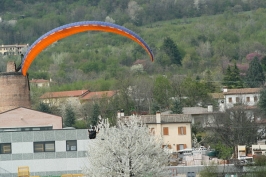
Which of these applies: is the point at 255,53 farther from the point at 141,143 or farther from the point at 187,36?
the point at 141,143

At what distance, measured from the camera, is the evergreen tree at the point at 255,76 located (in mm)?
106812

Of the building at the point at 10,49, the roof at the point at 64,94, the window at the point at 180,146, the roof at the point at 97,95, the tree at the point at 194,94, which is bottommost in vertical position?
the window at the point at 180,146

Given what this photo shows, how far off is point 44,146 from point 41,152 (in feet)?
0.90

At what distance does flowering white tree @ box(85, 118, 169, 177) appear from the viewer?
46.0 m

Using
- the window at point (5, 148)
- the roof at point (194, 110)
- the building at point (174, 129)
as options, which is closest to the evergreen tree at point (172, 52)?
the roof at point (194, 110)

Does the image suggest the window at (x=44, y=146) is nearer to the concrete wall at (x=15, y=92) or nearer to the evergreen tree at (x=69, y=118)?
the concrete wall at (x=15, y=92)

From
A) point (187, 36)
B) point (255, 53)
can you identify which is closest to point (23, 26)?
point (187, 36)

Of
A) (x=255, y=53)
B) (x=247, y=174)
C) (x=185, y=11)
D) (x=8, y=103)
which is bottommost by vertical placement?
(x=247, y=174)

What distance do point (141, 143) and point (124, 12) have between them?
149 meters

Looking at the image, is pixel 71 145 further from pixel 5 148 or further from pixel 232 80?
pixel 232 80

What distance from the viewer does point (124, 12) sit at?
644 ft

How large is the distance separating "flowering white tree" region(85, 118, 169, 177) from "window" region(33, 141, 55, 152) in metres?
1.76

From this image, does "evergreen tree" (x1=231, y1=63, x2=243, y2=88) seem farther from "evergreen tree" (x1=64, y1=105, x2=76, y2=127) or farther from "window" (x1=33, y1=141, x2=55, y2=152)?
"window" (x1=33, y1=141, x2=55, y2=152)

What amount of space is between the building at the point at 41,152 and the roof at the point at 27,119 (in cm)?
753
